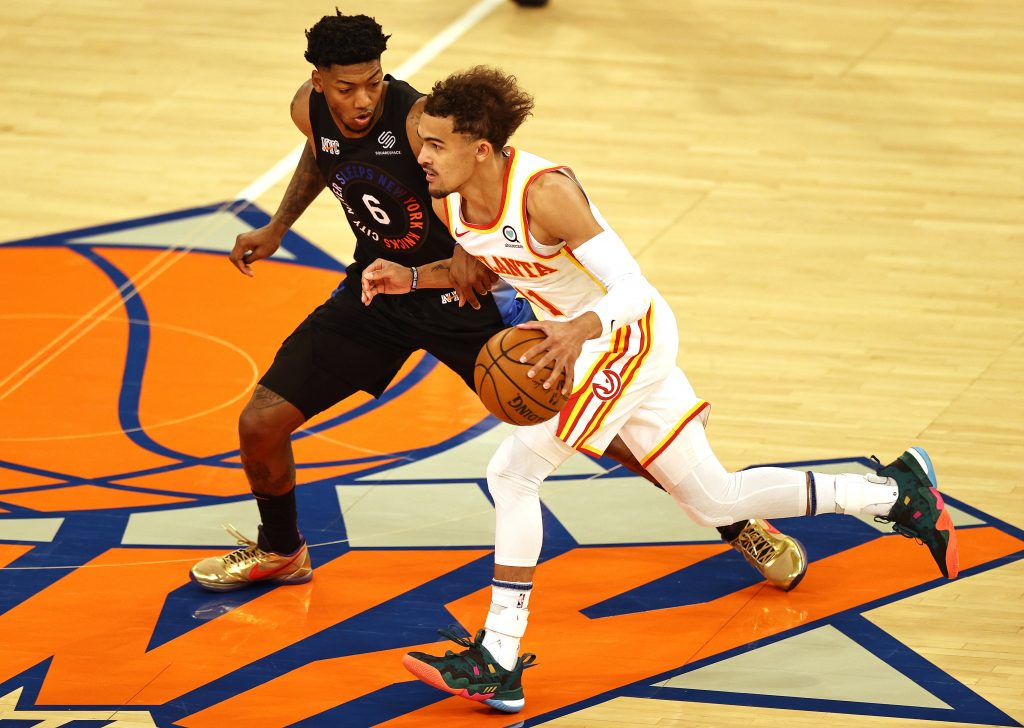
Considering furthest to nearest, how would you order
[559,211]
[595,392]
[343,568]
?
[343,568], [595,392], [559,211]

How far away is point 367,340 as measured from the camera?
5152mm

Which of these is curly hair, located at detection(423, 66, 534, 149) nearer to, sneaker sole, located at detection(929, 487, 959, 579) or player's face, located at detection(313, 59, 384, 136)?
player's face, located at detection(313, 59, 384, 136)

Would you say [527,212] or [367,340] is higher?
[527,212]

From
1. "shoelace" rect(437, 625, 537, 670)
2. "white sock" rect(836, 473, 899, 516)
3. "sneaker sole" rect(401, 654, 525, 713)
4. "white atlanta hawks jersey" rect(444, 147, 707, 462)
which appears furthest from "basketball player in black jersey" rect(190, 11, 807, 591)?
"sneaker sole" rect(401, 654, 525, 713)

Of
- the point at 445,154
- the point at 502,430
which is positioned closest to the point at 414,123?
the point at 445,154

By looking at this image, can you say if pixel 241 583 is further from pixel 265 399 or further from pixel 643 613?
pixel 643 613

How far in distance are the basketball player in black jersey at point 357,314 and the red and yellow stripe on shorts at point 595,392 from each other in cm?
47

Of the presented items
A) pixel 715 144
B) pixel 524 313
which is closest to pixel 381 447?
pixel 524 313

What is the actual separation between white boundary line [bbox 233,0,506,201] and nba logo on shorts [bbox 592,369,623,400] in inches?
180

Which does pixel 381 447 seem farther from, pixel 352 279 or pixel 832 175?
pixel 832 175

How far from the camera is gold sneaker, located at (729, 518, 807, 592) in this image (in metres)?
5.16

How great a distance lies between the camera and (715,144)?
954 centimetres

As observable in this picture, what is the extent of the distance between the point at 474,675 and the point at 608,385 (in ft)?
2.90

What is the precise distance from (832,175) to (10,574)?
214 inches
